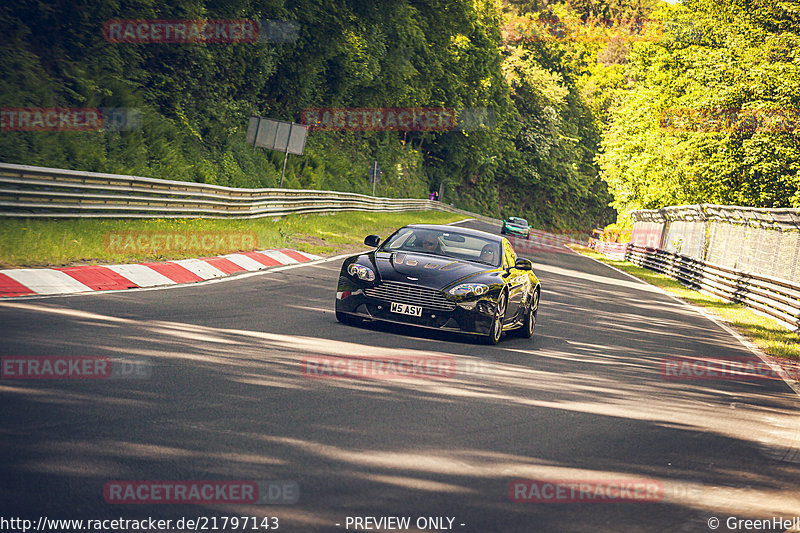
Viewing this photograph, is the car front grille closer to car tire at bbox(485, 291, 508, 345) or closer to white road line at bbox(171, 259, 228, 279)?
car tire at bbox(485, 291, 508, 345)

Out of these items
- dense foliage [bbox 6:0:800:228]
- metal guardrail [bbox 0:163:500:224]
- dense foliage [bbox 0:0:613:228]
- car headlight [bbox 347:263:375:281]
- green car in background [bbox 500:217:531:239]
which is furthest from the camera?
green car in background [bbox 500:217:531:239]

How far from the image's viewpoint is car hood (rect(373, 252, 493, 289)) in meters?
10.6

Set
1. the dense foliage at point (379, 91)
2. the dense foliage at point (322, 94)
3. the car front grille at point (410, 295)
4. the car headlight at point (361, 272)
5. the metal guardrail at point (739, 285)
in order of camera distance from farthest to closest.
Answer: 1. the dense foliage at point (379, 91)
2. the dense foliage at point (322, 94)
3. the metal guardrail at point (739, 285)
4. the car headlight at point (361, 272)
5. the car front grille at point (410, 295)

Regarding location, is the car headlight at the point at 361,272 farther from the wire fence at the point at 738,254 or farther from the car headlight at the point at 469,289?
the wire fence at the point at 738,254

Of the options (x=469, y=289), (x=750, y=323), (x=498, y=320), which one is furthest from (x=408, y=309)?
(x=750, y=323)

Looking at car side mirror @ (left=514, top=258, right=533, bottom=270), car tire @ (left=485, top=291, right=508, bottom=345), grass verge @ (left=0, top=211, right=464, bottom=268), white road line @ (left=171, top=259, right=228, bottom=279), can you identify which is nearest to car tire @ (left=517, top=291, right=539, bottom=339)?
car side mirror @ (left=514, top=258, right=533, bottom=270)

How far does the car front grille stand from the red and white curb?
3828mm

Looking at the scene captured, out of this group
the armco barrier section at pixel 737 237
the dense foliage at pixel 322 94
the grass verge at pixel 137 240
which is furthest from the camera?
the dense foliage at pixel 322 94

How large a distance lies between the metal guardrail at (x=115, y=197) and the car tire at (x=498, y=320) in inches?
319

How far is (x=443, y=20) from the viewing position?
222 feet

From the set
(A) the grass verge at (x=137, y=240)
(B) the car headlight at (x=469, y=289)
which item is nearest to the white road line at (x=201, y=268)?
(A) the grass verge at (x=137, y=240)

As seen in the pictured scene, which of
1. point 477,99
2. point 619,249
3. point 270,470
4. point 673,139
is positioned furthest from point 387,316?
point 477,99

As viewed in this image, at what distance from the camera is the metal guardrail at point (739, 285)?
1884 centimetres

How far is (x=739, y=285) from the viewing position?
24062mm
